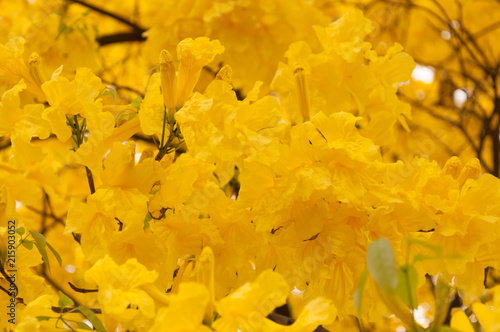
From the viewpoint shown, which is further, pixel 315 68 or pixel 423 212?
pixel 315 68

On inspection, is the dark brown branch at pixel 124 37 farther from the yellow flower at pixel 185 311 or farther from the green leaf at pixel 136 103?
the yellow flower at pixel 185 311

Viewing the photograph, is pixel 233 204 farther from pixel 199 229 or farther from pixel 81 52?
pixel 81 52

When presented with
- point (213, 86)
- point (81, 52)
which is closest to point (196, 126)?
point (213, 86)

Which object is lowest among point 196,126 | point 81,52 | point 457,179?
point 81,52

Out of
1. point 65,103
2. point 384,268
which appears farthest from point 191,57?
point 384,268

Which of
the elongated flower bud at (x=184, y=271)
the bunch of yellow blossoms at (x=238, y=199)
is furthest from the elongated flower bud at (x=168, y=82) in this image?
the elongated flower bud at (x=184, y=271)

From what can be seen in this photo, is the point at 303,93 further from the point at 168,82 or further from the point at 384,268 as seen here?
the point at 384,268
